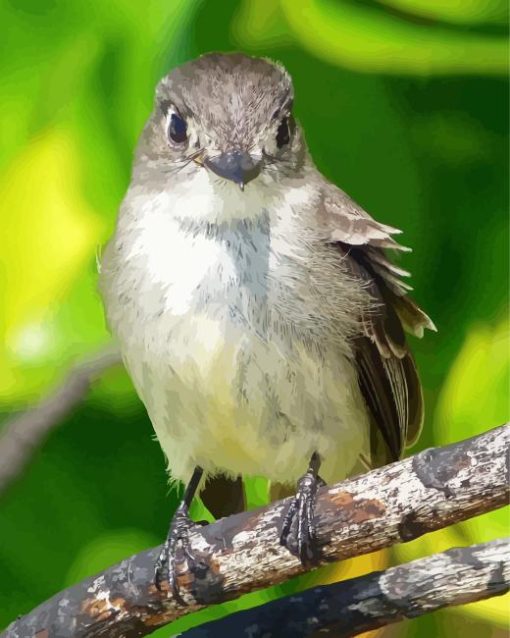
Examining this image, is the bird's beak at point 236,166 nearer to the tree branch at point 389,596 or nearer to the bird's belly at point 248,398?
the bird's belly at point 248,398

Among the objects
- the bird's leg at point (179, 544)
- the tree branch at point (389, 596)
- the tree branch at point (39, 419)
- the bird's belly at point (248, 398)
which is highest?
the tree branch at point (39, 419)

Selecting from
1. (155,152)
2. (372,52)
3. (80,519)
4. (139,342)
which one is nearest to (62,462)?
(80,519)

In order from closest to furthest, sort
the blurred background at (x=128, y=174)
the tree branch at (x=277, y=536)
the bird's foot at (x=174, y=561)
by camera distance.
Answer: the tree branch at (x=277, y=536) → the bird's foot at (x=174, y=561) → the blurred background at (x=128, y=174)

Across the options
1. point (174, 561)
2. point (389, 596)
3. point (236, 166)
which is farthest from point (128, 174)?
point (389, 596)

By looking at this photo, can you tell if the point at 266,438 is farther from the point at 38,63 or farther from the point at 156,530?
the point at 38,63

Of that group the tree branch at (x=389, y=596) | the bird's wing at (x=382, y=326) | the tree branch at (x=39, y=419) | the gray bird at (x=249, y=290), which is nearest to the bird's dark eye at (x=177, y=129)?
the gray bird at (x=249, y=290)

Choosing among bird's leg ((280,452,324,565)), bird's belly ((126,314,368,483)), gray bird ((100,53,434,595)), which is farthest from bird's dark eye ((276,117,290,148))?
bird's leg ((280,452,324,565))

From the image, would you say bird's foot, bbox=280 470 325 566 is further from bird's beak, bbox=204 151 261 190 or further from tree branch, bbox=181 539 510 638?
bird's beak, bbox=204 151 261 190
